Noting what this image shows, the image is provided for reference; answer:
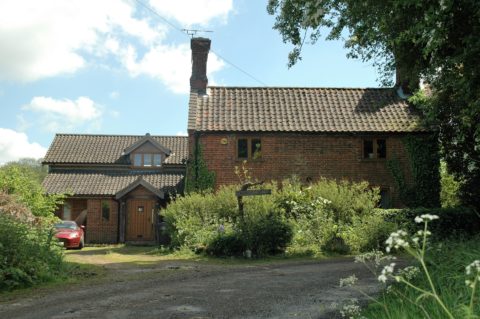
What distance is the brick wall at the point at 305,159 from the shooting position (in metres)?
22.9

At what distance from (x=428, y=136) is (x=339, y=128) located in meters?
4.29

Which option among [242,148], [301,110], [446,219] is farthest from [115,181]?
[446,219]

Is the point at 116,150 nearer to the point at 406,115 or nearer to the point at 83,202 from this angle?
the point at 83,202

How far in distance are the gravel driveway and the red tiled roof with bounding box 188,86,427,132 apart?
1225cm

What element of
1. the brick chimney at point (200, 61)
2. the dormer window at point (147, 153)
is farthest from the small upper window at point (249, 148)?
the dormer window at point (147, 153)

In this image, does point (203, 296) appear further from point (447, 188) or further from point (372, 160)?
point (447, 188)

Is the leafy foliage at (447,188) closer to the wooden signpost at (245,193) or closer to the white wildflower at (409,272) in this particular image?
the wooden signpost at (245,193)

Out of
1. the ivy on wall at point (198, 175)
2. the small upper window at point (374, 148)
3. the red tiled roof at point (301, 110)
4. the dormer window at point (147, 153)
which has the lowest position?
the ivy on wall at point (198, 175)

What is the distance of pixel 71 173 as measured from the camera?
31.8 m

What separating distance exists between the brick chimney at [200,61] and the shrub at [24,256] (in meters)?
15.5

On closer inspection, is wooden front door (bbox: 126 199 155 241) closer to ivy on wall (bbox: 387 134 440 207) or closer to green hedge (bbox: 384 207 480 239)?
ivy on wall (bbox: 387 134 440 207)

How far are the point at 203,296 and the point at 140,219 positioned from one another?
2135 centimetres

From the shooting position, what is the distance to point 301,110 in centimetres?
2488

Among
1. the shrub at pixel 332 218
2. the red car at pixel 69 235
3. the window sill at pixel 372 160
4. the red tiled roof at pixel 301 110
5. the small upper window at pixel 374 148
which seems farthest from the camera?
the small upper window at pixel 374 148
